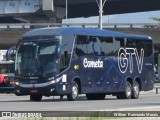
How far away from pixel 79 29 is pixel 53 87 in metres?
3.50

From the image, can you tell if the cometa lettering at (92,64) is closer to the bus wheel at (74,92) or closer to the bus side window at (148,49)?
the bus wheel at (74,92)

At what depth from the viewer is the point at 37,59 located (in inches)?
1250

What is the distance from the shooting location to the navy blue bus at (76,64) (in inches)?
1247

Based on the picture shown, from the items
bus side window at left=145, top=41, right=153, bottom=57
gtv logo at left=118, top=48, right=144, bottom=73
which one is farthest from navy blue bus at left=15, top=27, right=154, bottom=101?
bus side window at left=145, top=41, right=153, bottom=57

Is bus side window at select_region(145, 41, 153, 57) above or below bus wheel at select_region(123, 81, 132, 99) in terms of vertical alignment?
above

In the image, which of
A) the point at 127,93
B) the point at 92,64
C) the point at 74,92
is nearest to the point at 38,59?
the point at 74,92

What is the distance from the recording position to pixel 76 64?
3266 centimetres

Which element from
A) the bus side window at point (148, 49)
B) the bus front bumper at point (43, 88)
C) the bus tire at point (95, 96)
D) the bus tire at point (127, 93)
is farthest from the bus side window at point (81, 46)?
the bus side window at point (148, 49)

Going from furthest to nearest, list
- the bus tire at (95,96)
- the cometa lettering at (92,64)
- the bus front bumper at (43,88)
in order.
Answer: the bus tire at (95,96), the cometa lettering at (92,64), the bus front bumper at (43,88)

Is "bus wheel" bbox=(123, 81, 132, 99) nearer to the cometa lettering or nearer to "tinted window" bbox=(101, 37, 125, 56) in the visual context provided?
"tinted window" bbox=(101, 37, 125, 56)

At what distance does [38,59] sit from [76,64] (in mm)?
1977

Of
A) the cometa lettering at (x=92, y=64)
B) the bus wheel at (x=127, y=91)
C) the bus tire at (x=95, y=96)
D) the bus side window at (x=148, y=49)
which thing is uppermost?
the bus side window at (x=148, y=49)

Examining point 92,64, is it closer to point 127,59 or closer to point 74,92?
point 74,92

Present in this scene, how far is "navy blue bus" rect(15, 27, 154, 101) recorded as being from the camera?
31672mm
